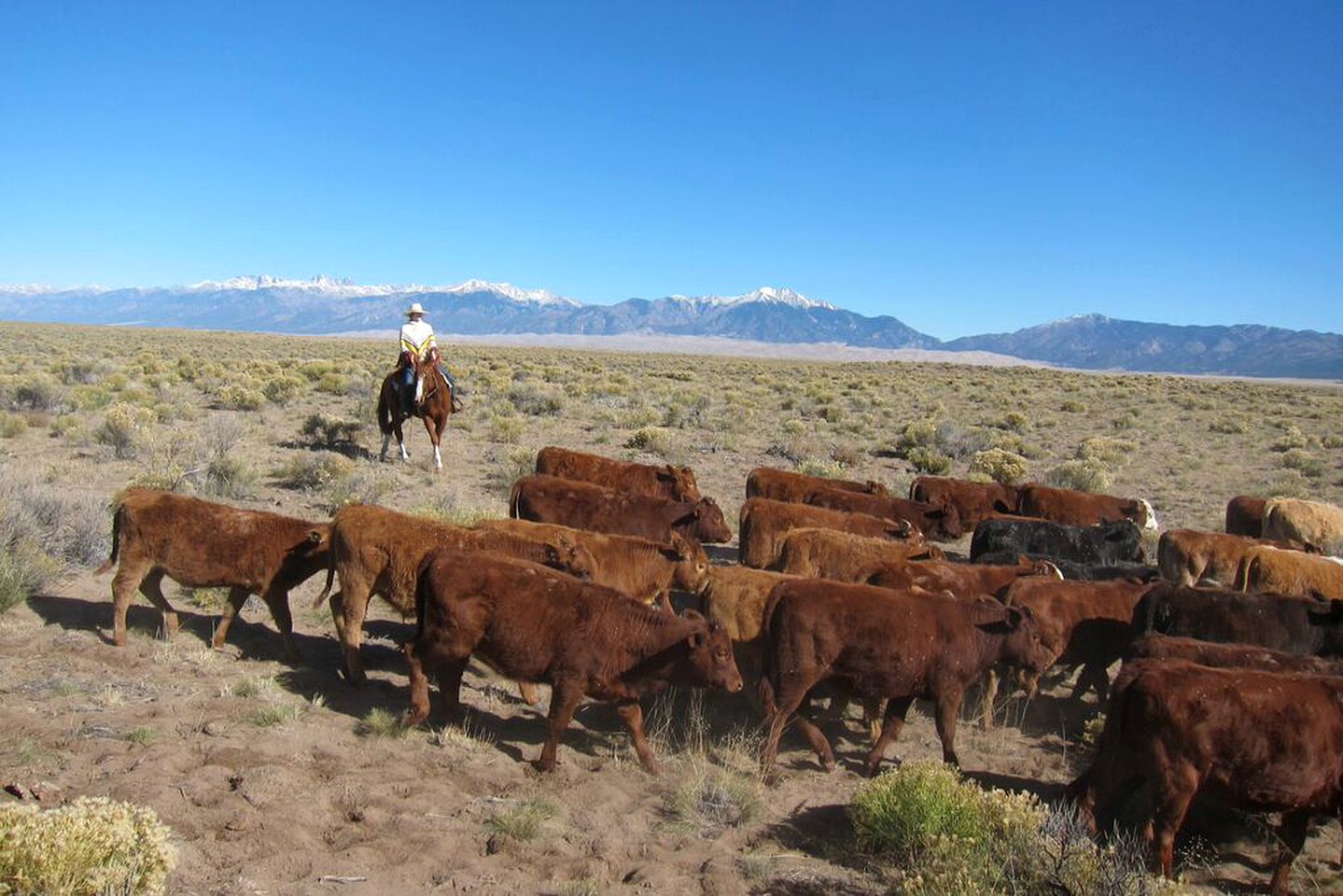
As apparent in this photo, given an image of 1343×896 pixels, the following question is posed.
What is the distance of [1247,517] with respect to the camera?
13594 millimetres

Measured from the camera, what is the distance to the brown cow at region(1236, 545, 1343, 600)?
9656 mm

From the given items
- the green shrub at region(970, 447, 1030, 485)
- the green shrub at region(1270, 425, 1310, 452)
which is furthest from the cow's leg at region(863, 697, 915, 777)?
the green shrub at region(1270, 425, 1310, 452)

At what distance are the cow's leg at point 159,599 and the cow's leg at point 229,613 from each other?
34cm

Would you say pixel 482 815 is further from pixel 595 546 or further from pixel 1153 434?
pixel 1153 434

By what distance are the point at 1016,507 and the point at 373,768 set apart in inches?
404

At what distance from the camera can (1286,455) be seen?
23.0 m

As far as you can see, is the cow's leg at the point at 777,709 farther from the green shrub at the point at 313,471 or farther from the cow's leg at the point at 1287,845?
the green shrub at the point at 313,471

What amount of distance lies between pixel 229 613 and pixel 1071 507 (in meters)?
11.0

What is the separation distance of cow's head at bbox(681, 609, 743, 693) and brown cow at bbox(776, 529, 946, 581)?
8.97 feet

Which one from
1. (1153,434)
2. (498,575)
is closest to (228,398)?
(498,575)

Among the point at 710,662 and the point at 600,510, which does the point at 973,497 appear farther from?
the point at 710,662

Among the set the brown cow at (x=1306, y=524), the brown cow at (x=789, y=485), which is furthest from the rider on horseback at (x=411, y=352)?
the brown cow at (x=1306, y=524)

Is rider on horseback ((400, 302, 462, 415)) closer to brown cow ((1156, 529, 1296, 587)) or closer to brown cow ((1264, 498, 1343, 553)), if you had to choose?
brown cow ((1156, 529, 1296, 587))

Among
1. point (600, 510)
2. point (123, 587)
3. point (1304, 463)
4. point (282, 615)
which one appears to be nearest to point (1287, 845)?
point (600, 510)
